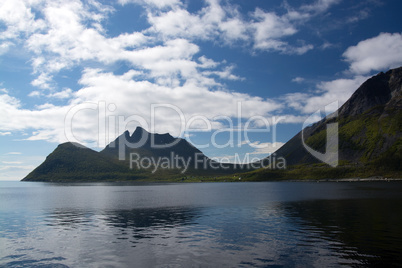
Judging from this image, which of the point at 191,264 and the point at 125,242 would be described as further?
the point at 125,242

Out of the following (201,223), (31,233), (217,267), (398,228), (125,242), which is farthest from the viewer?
(201,223)

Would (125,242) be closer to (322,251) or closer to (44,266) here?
(44,266)

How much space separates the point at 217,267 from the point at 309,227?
30344 millimetres

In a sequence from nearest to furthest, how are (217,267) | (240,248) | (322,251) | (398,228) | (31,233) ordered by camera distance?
(217,267), (322,251), (240,248), (398,228), (31,233)

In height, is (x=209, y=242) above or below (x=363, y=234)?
below

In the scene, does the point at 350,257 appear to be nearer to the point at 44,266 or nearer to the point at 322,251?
the point at 322,251

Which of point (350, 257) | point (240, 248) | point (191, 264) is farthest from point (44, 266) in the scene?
point (350, 257)

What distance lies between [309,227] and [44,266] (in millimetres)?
45628

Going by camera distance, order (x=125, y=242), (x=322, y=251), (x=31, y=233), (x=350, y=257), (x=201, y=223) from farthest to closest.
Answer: (x=201, y=223)
(x=31, y=233)
(x=125, y=242)
(x=322, y=251)
(x=350, y=257)

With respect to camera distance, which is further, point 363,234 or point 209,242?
point 363,234

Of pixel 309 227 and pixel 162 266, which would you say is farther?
pixel 309 227

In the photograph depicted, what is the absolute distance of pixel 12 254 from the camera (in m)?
39.3

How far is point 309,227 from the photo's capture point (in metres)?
54.9

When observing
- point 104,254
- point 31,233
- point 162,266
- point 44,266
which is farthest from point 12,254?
point 162,266
